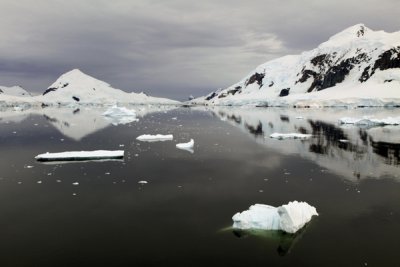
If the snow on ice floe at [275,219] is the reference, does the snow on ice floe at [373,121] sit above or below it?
below

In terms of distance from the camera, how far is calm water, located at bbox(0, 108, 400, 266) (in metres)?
9.39

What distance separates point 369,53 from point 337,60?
52.7 feet

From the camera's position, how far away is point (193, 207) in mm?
12930

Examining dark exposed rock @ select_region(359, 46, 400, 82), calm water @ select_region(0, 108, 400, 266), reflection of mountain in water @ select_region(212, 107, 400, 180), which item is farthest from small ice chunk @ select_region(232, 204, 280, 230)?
dark exposed rock @ select_region(359, 46, 400, 82)

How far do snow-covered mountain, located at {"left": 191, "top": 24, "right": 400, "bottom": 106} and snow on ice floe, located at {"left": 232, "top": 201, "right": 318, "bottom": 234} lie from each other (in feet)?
321

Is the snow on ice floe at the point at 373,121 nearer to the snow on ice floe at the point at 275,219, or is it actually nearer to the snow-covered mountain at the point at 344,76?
the snow on ice floe at the point at 275,219

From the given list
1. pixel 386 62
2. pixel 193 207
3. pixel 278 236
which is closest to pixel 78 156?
pixel 193 207

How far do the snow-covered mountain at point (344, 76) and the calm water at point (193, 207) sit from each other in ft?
296

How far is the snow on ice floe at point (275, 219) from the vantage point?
10770 millimetres

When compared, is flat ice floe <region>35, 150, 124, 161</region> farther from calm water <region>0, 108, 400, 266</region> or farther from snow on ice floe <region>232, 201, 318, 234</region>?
snow on ice floe <region>232, 201, 318, 234</region>

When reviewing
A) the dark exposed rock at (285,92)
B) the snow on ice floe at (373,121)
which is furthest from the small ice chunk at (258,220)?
the dark exposed rock at (285,92)

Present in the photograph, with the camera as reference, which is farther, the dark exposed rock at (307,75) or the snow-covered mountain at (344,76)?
the dark exposed rock at (307,75)

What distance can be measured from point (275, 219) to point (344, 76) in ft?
481

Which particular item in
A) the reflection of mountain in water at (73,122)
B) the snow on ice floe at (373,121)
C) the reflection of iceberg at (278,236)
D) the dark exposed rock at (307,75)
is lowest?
the snow on ice floe at (373,121)
